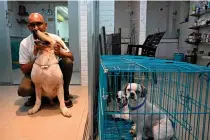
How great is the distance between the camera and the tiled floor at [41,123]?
1.31 m

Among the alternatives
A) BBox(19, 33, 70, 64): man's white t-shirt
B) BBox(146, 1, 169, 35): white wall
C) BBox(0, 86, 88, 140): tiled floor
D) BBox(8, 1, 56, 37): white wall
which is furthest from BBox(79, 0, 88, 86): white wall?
BBox(146, 1, 169, 35): white wall

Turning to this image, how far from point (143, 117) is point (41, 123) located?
0.86 metres

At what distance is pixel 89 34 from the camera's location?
127cm

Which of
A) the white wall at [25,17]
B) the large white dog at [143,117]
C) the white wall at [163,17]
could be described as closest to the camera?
the large white dog at [143,117]

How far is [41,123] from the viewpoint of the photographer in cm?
150

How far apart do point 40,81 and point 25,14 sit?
5246mm

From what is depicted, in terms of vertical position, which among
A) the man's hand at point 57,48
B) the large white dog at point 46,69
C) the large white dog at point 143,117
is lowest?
the large white dog at point 143,117

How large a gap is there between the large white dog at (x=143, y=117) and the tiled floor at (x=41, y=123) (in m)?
0.44

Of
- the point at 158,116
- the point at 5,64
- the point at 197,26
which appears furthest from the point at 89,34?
the point at 197,26

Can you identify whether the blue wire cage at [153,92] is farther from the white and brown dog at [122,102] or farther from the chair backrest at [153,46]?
the chair backrest at [153,46]

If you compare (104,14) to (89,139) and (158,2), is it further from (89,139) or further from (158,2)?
(158,2)

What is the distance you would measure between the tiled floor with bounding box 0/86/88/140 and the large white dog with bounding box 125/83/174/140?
44 centimetres

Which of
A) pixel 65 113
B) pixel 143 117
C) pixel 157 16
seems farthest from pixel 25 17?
pixel 143 117

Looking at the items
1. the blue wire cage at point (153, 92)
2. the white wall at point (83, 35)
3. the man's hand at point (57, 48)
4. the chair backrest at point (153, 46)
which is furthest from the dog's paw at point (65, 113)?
the chair backrest at point (153, 46)
